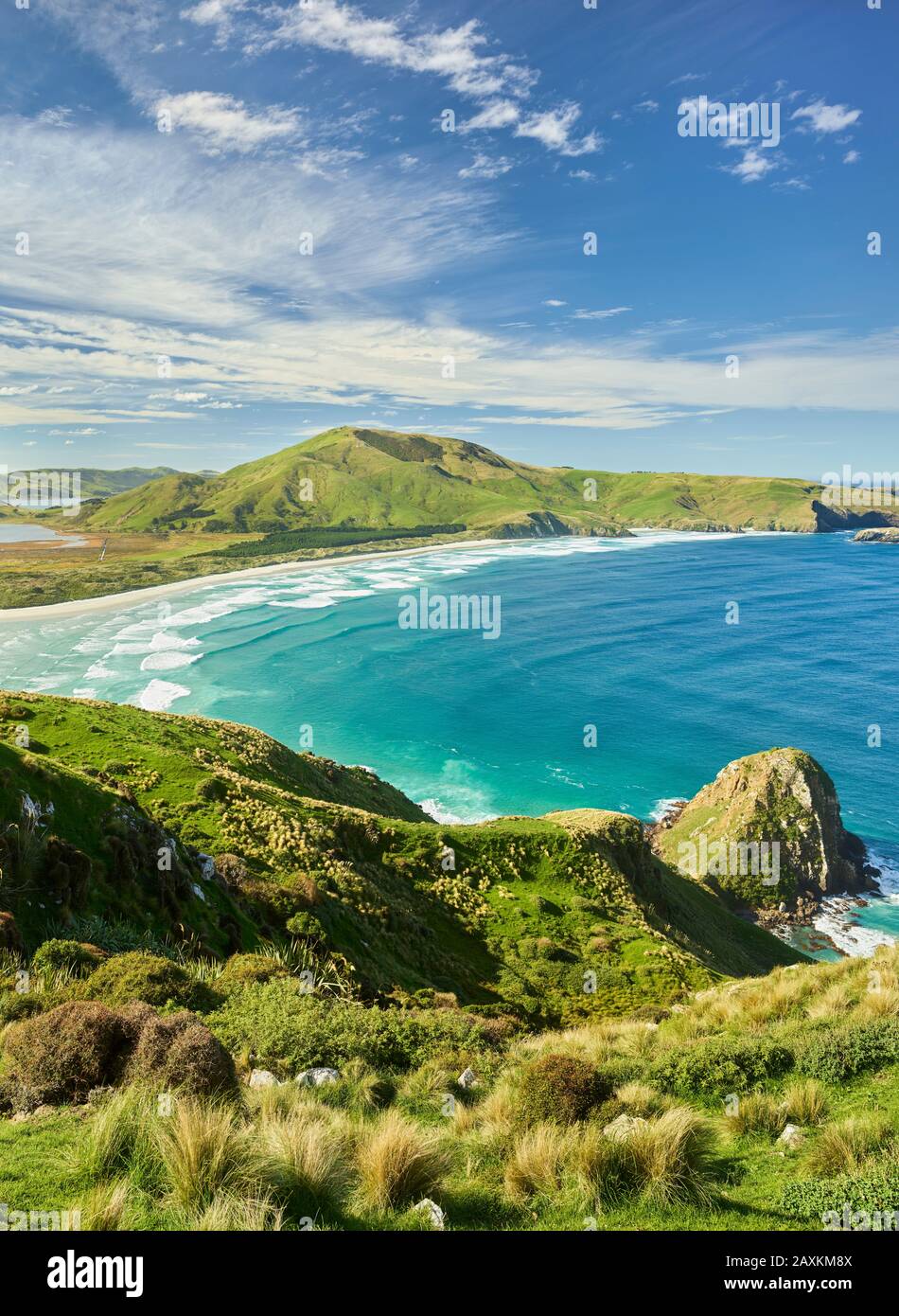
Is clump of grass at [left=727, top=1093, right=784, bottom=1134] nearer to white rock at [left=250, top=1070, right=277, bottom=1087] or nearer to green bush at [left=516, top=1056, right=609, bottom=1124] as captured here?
green bush at [left=516, top=1056, right=609, bottom=1124]

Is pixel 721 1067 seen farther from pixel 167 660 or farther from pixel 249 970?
pixel 167 660

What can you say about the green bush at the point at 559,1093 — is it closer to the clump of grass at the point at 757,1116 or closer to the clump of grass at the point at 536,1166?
the clump of grass at the point at 536,1166

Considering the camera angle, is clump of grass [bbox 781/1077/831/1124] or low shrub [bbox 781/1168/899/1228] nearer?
low shrub [bbox 781/1168/899/1228]

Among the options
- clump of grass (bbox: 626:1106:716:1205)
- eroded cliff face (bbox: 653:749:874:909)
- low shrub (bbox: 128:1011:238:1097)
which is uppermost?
low shrub (bbox: 128:1011:238:1097)

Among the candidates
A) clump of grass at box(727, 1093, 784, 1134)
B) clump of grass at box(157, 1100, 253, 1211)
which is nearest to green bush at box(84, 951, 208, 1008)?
clump of grass at box(157, 1100, 253, 1211)

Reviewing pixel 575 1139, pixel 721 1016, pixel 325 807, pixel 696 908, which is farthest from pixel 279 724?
pixel 575 1139

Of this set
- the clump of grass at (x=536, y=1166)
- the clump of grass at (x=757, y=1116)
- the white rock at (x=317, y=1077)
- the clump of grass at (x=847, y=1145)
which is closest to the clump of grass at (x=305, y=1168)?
the clump of grass at (x=536, y=1166)

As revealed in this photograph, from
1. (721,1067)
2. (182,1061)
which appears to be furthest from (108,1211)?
(721,1067)
